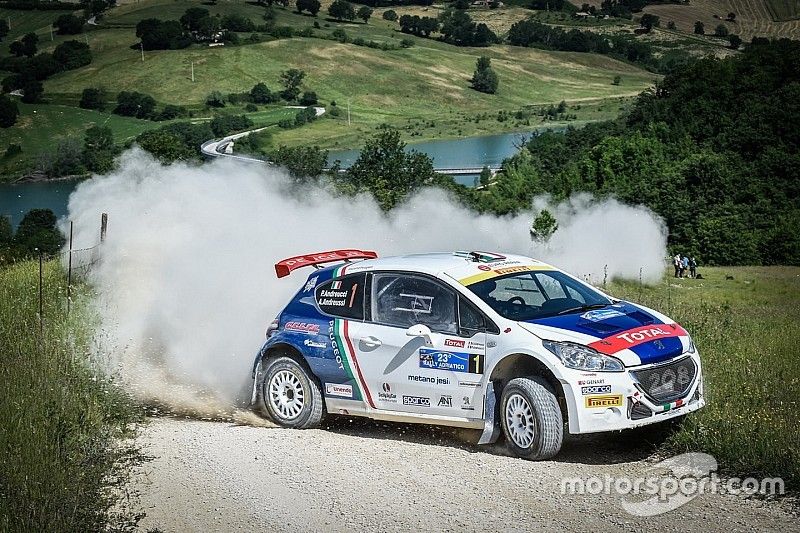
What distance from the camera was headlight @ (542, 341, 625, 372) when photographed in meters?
9.41

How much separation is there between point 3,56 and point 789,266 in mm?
161245

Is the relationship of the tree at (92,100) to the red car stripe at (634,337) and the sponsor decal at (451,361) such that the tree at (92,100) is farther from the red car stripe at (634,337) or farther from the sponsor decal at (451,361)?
the red car stripe at (634,337)

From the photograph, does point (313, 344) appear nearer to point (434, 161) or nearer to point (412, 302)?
point (412, 302)

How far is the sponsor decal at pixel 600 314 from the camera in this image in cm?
1007

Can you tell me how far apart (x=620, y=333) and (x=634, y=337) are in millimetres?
132

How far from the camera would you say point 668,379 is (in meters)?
9.66

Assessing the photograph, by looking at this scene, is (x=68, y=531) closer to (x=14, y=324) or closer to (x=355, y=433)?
(x=355, y=433)

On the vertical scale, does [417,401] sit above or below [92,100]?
above

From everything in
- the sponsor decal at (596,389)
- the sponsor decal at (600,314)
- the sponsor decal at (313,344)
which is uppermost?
the sponsor decal at (600,314)

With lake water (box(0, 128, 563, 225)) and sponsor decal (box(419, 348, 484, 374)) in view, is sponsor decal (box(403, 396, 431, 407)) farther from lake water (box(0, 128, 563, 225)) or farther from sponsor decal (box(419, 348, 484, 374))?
lake water (box(0, 128, 563, 225))

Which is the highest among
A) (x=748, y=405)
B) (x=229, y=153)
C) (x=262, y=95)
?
(x=748, y=405)

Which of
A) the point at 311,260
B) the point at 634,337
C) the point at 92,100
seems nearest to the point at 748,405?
the point at 634,337

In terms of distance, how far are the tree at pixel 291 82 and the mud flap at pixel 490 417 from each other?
179194mm

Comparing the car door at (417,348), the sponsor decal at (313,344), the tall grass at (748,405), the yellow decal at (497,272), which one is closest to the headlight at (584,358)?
the car door at (417,348)
